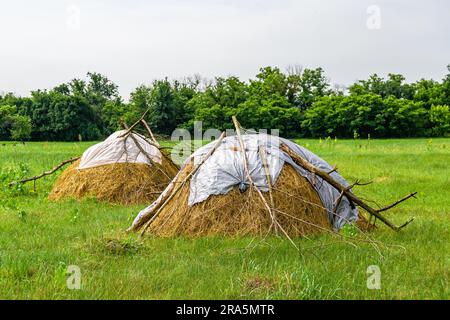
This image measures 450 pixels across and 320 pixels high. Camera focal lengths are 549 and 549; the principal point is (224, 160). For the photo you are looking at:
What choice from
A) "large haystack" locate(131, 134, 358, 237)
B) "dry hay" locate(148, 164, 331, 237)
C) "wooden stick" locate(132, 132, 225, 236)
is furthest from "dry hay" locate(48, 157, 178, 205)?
"dry hay" locate(148, 164, 331, 237)

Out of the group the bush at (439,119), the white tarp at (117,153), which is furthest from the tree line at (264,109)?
the white tarp at (117,153)

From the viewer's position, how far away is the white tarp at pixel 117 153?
14781 millimetres

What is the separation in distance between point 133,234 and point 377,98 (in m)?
50.9

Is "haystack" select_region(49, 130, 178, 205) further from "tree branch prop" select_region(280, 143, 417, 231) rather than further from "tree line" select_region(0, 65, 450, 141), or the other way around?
"tree line" select_region(0, 65, 450, 141)

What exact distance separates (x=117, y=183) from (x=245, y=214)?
18.3 ft

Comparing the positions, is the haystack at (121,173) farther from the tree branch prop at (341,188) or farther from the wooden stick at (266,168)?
the tree branch prop at (341,188)

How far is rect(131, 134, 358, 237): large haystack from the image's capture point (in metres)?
9.43

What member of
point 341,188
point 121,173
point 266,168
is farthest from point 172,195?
point 121,173

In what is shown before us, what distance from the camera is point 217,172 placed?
983 centimetres

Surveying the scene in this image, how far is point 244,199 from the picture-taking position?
9.73 meters

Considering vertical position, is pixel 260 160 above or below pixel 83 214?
above
